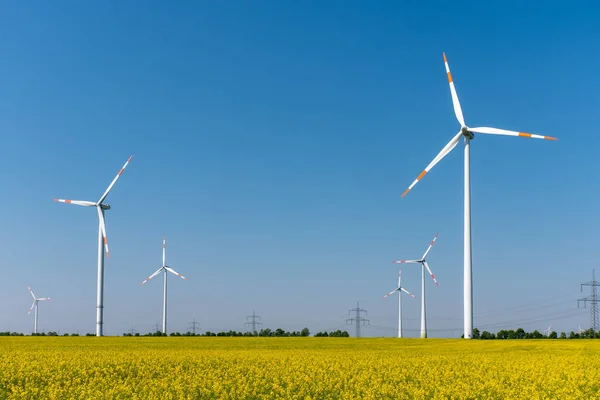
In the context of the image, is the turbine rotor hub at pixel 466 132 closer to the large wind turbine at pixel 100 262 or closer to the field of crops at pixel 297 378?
the field of crops at pixel 297 378

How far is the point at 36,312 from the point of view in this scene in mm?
156500

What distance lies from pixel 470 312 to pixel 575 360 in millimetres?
31492

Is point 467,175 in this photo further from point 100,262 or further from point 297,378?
point 100,262

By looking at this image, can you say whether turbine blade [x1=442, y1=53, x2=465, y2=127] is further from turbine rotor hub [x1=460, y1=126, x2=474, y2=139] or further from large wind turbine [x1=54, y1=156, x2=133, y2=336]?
large wind turbine [x1=54, y1=156, x2=133, y2=336]

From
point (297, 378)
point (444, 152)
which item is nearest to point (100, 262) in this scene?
point (444, 152)

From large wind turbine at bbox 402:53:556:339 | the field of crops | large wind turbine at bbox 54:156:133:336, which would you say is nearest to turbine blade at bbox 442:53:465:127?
large wind turbine at bbox 402:53:556:339

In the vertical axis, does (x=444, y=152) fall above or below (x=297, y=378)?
above

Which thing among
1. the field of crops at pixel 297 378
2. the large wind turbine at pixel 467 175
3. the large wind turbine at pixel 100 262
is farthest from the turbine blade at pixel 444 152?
the large wind turbine at pixel 100 262

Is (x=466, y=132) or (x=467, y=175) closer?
(x=467, y=175)

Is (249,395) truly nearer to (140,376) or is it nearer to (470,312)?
(140,376)

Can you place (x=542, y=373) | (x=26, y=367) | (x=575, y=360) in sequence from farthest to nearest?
(x=575, y=360) → (x=26, y=367) → (x=542, y=373)

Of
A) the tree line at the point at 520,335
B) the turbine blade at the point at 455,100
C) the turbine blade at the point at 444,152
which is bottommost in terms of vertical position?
the tree line at the point at 520,335

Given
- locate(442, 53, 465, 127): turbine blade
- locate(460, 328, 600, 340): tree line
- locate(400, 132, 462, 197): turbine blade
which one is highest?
locate(442, 53, 465, 127): turbine blade

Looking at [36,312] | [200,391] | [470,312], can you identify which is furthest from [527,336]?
[36,312]
